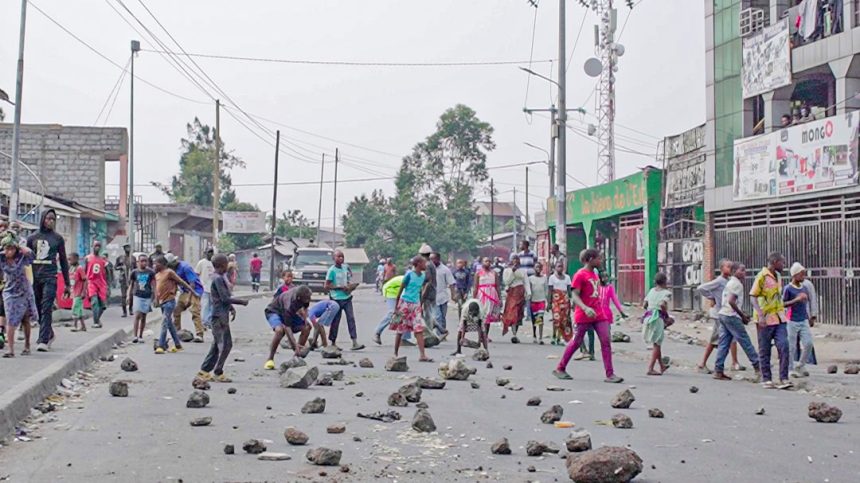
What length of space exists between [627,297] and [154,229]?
26.8 meters

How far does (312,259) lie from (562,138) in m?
17.6

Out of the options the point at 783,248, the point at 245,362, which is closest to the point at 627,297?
the point at 783,248

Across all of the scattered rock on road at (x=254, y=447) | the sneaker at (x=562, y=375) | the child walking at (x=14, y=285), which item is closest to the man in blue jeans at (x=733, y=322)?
the sneaker at (x=562, y=375)

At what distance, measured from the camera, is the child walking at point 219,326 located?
12844 mm

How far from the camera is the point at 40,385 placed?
10.8 meters

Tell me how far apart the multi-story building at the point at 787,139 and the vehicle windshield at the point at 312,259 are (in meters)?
18.7

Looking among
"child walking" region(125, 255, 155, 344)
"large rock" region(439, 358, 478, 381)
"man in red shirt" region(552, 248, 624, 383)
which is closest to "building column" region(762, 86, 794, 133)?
"man in red shirt" region(552, 248, 624, 383)

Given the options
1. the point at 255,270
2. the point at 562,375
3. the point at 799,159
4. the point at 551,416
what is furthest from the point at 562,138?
the point at 255,270

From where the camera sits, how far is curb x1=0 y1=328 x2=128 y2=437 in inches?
352

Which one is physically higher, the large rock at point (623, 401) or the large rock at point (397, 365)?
the large rock at point (397, 365)

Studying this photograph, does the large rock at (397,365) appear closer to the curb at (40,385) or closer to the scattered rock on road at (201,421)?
the curb at (40,385)

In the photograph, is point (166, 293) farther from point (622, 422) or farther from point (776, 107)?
point (776, 107)

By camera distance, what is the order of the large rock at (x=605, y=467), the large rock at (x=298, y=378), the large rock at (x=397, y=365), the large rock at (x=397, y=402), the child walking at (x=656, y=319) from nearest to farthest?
the large rock at (x=605, y=467) → the large rock at (x=397, y=402) → the large rock at (x=298, y=378) → the large rock at (x=397, y=365) → the child walking at (x=656, y=319)

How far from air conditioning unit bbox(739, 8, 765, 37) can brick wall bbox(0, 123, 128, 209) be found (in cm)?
2510
